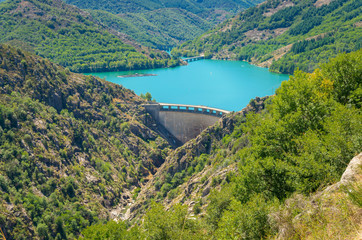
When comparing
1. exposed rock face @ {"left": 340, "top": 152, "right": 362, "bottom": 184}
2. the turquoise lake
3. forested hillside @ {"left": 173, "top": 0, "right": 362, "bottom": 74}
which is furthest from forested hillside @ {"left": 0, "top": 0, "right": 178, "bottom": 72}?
exposed rock face @ {"left": 340, "top": 152, "right": 362, "bottom": 184}

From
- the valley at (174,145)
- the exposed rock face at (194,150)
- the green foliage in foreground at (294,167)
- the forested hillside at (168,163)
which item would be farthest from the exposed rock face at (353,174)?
the exposed rock face at (194,150)

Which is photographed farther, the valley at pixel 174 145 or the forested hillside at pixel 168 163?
the valley at pixel 174 145

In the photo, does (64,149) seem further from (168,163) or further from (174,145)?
(174,145)

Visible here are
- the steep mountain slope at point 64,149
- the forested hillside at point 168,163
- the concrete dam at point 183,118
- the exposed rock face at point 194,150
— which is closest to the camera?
the forested hillside at point 168,163

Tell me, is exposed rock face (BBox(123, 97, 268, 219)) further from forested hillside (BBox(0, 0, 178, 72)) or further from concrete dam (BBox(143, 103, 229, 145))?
forested hillside (BBox(0, 0, 178, 72))

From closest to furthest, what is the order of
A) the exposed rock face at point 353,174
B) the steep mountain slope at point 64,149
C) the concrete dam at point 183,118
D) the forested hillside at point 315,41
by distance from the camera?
1. the exposed rock face at point 353,174
2. the steep mountain slope at point 64,149
3. the concrete dam at point 183,118
4. the forested hillside at point 315,41

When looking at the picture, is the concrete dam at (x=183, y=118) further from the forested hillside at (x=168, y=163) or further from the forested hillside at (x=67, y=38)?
the forested hillside at (x=67, y=38)

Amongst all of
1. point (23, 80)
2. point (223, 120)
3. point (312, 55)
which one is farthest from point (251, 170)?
point (312, 55)
